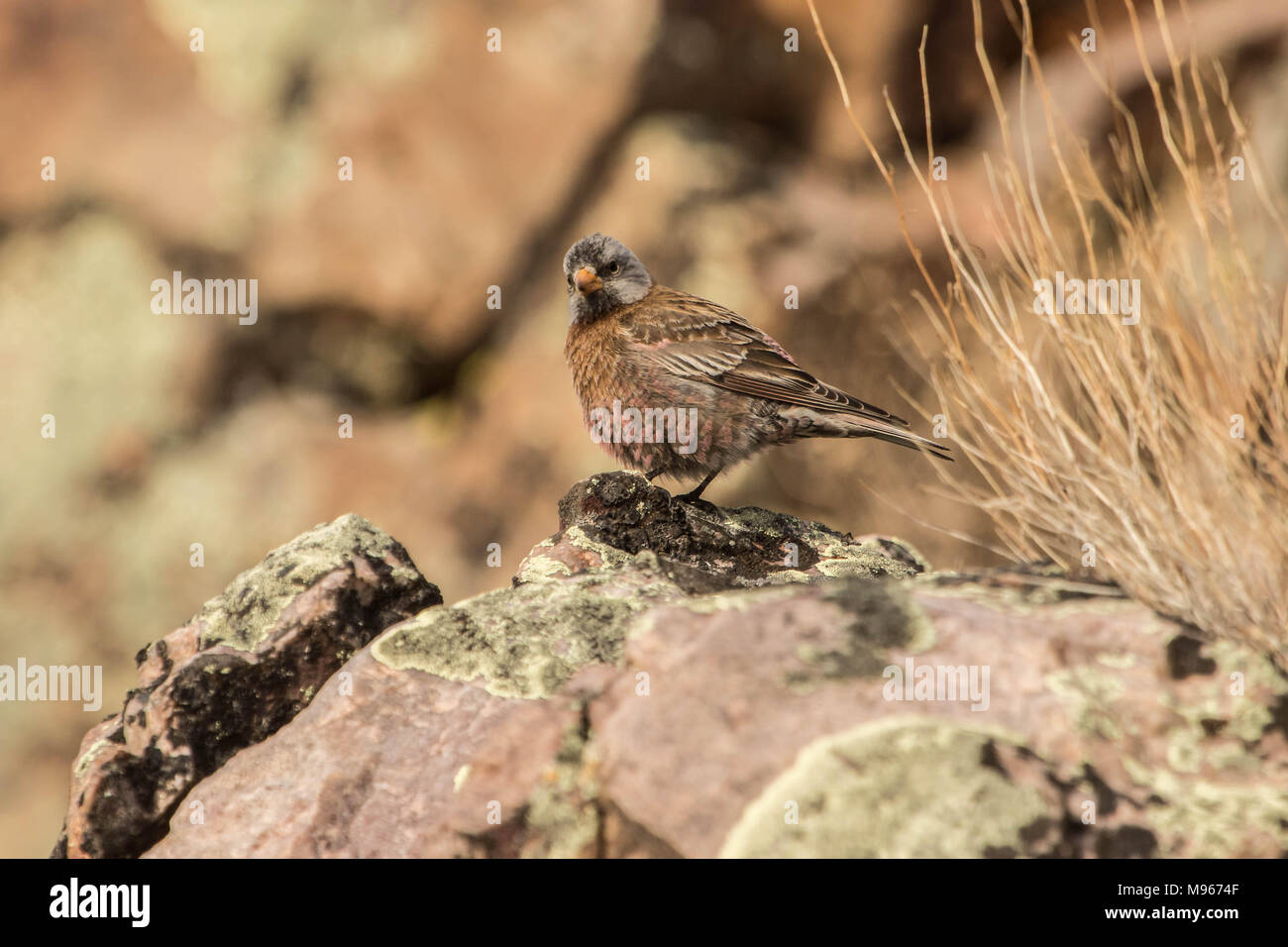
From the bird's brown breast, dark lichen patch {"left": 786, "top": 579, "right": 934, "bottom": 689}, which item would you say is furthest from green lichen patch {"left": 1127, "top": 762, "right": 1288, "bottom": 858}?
the bird's brown breast

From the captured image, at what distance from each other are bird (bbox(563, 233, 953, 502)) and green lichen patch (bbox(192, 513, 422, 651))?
1816 millimetres

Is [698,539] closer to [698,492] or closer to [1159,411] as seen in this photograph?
[698,492]

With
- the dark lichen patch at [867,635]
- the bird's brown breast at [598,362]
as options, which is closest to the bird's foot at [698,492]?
the bird's brown breast at [598,362]

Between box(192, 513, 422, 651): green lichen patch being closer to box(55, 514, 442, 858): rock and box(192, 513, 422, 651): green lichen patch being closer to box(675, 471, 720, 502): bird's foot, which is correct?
box(55, 514, 442, 858): rock

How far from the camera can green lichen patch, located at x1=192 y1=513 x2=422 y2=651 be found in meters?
3.73

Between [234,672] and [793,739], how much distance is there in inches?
75.5

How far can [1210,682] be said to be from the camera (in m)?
2.63

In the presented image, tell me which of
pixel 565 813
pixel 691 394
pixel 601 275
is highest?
pixel 601 275

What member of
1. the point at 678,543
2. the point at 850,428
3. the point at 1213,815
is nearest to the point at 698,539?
the point at 678,543

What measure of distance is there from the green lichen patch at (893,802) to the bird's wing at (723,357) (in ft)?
10.4

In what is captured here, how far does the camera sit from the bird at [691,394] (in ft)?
18.3

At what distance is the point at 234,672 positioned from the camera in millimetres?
3529

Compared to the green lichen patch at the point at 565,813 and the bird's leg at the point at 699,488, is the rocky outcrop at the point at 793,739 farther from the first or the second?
the bird's leg at the point at 699,488

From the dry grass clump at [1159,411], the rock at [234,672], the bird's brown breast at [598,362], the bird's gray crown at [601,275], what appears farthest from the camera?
the bird's gray crown at [601,275]
